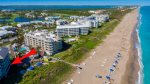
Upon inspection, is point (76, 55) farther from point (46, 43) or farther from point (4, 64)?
Result: point (4, 64)

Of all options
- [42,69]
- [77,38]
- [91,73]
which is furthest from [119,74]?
[77,38]

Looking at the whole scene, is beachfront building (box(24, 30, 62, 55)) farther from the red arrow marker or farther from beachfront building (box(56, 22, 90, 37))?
beachfront building (box(56, 22, 90, 37))

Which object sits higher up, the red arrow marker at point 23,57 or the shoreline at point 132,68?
the red arrow marker at point 23,57

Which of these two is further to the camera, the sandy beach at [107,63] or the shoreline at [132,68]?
the shoreline at [132,68]

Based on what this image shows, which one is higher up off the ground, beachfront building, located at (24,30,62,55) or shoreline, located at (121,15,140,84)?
beachfront building, located at (24,30,62,55)

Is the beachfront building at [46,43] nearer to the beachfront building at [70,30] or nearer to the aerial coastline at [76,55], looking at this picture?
the aerial coastline at [76,55]

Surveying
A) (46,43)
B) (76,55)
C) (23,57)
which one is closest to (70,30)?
(46,43)

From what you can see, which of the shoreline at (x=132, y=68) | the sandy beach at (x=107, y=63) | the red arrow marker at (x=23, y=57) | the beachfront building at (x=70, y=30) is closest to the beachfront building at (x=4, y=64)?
the red arrow marker at (x=23, y=57)

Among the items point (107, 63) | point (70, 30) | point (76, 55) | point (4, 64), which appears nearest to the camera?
point (4, 64)

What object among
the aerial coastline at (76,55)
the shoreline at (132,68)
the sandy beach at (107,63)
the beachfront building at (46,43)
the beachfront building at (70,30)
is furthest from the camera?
the beachfront building at (70,30)

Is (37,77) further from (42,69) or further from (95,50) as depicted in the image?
(95,50)

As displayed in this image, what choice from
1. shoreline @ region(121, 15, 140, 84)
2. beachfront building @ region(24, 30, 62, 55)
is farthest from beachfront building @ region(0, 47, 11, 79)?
shoreline @ region(121, 15, 140, 84)
